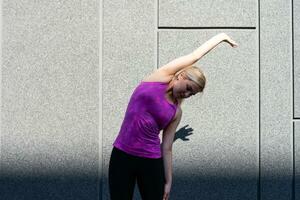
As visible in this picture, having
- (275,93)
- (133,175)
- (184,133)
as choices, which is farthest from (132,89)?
(133,175)

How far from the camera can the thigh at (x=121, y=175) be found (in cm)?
377

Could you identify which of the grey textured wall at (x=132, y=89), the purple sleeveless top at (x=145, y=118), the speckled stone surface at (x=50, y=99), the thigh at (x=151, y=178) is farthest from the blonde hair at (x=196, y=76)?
the speckled stone surface at (x=50, y=99)

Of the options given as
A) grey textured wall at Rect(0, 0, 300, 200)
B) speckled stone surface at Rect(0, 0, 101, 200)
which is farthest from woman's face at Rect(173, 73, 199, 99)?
speckled stone surface at Rect(0, 0, 101, 200)

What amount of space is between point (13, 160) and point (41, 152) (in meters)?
0.28

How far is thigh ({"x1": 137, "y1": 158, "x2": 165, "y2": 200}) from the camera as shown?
12.5ft

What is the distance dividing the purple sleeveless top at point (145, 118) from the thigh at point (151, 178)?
6 cm

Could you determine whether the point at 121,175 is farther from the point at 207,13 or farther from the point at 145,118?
the point at 207,13

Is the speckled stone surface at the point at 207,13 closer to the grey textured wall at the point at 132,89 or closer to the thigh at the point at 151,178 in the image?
the grey textured wall at the point at 132,89

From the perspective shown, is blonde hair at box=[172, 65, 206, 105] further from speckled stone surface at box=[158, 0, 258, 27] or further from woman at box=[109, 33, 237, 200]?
speckled stone surface at box=[158, 0, 258, 27]

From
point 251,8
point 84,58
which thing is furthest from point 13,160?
point 251,8

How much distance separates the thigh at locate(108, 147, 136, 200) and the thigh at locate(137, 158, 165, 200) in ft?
0.21

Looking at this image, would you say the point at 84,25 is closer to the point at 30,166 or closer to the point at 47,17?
the point at 47,17

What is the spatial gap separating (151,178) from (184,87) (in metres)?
0.70

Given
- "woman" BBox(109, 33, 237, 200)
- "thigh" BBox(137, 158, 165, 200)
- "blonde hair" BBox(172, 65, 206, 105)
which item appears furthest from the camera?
"thigh" BBox(137, 158, 165, 200)
